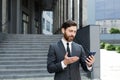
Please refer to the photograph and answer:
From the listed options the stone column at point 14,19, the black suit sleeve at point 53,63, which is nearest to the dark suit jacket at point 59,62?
the black suit sleeve at point 53,63

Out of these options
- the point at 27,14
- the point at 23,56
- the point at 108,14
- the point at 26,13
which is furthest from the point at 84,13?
the point at 108,14

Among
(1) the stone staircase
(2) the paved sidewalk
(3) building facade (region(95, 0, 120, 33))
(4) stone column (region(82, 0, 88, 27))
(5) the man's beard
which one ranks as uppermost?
(3) building facade (region(95, 0, 120, 33))

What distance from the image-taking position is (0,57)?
14602 mm

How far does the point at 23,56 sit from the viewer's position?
49.1 feet

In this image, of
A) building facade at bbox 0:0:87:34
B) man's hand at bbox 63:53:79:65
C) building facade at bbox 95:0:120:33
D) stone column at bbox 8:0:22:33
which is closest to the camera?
man's hand at bbox 63:53:79:65

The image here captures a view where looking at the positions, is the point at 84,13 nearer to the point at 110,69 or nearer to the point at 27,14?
the point at 110,69

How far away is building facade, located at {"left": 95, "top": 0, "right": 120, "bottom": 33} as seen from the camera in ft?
301

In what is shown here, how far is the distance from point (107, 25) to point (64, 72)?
291 ft

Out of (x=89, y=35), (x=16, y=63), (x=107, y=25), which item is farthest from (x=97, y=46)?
(x=107, y=25)

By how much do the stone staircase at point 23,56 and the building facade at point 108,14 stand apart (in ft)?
242

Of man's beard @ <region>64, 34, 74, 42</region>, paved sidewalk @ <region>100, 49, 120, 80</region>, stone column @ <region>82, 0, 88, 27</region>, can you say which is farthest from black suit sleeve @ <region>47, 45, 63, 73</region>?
stone column @ <region>82, 0, 88, 27</region>

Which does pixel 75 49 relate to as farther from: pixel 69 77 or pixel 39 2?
pixel 39 2

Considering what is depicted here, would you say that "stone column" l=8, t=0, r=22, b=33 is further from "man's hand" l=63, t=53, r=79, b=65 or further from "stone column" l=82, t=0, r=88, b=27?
"man's hand" l=63, t=53, r=79, b=65

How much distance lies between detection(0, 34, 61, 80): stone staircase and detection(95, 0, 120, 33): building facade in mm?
73697
